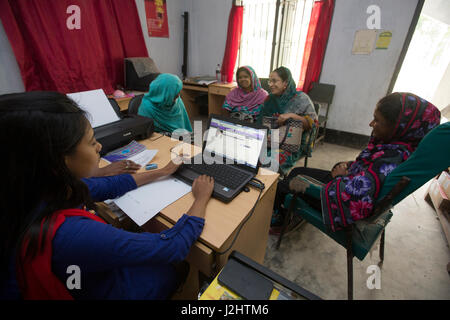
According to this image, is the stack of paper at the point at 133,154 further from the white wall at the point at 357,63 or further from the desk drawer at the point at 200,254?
the white wall at the point at 357,63

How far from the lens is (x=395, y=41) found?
2.55 metres

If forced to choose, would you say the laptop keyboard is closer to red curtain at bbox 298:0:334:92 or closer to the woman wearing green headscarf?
the woman wearing green headscarf

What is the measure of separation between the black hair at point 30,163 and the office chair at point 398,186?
1.11m

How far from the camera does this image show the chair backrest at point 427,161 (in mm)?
755

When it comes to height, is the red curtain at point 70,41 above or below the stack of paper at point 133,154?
above

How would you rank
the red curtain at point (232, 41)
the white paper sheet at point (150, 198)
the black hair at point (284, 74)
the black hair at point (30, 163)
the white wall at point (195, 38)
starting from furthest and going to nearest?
the white wall at point (195, 38)
the red curtain at point (232, 41)
the black hair at point (284, 74)
the white paper sheet at point (150, 198)
the black hair at point (30, 163)

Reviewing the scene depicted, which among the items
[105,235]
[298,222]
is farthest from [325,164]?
[105,235]

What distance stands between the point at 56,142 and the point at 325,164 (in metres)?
2.82

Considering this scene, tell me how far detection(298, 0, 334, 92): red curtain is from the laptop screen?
2639mm

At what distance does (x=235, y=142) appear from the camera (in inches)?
40.3

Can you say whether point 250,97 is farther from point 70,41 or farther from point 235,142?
point 70,41

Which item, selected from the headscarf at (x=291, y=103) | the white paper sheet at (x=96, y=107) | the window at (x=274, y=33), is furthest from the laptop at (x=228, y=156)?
the window at (x=274, y=33)

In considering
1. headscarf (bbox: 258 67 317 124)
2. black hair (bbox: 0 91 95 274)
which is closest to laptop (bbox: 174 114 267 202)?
black hair (bbox: 0 91 95 274)

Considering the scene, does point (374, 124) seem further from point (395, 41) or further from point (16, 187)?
point (395, 41)
